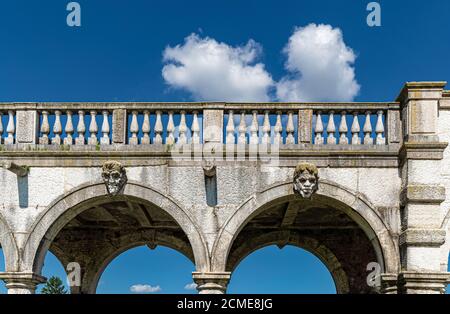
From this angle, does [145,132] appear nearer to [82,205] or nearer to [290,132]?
[82,205]

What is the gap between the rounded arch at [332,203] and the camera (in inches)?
420

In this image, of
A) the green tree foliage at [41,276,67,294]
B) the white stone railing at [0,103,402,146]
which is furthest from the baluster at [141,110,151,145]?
the green tree foliage at [41,276,67,294]

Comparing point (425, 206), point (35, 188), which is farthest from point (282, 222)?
point (35, 188)

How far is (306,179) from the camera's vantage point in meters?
10.7

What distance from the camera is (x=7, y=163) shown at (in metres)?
11.1

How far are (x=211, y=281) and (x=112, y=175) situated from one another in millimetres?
2524

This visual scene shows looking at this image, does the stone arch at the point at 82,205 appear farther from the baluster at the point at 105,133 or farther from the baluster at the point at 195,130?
the baluster at the point at 195,130

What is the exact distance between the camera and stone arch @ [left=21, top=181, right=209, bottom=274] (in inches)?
425

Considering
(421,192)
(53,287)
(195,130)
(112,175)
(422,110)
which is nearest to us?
(421,192)

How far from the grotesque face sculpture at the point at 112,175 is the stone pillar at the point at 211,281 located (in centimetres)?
204

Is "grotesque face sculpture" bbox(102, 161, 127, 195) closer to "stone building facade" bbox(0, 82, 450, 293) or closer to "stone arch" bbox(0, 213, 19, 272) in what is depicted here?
"stone building facade" bbox(0, 82, 450, 293)

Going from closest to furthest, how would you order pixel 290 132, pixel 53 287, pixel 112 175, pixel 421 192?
pixel 421 192 < pixel 112 175 < pixel 290 132 < pixel 53 287

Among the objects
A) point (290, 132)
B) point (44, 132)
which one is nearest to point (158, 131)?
point (44, 132)
